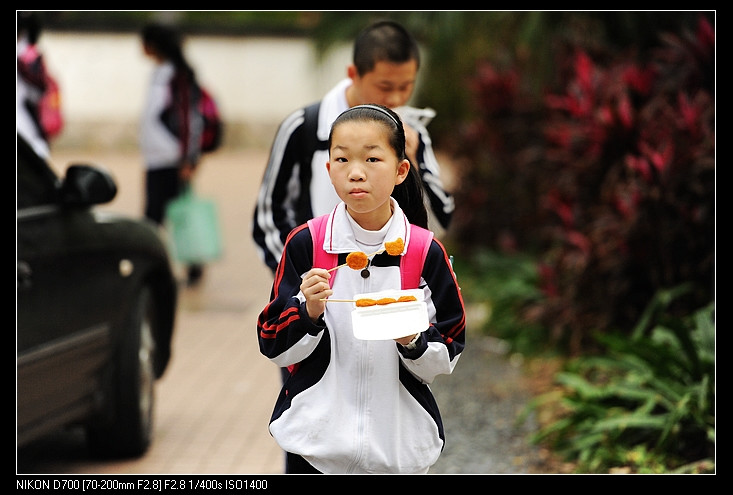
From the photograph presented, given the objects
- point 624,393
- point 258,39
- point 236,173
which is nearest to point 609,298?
point 624,393

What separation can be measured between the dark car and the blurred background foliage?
6.56ft

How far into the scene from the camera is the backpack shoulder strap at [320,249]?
2.84 m

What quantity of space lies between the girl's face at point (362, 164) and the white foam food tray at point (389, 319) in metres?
0.25

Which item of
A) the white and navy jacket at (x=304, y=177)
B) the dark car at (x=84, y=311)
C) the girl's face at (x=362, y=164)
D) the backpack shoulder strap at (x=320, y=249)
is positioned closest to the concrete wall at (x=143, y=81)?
the dark car at (x=84, y=311)

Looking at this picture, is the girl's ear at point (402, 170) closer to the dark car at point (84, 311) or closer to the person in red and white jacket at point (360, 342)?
the person in red and white jacket at point (360, 342)

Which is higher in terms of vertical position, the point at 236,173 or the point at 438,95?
the point at 438,95

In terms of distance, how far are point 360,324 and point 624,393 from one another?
9.57 ft

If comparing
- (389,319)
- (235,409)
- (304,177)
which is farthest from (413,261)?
(235,409)

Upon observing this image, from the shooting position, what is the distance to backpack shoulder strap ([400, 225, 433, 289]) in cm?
284

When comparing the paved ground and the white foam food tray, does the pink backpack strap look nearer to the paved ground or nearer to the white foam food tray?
the white foam food tray

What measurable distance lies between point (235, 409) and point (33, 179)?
6.66 ft

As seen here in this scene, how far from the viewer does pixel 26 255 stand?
4.49 meters

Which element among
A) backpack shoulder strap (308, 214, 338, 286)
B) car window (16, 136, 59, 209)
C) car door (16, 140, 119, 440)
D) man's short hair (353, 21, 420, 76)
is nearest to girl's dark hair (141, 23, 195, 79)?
car door (16, 140, 119, 440)
